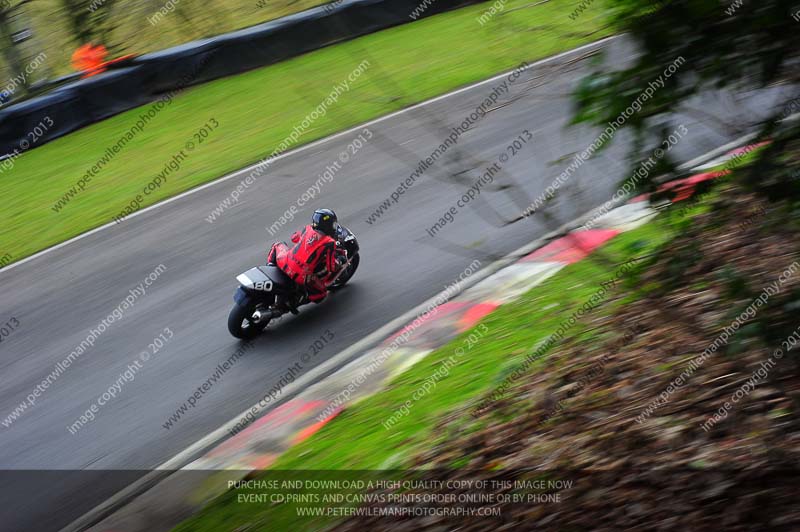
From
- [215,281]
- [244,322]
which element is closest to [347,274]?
[244,322]

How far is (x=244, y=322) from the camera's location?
9898 mm

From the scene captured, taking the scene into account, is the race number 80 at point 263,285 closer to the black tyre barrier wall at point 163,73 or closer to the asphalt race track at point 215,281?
the asphalt race track at point 215,281

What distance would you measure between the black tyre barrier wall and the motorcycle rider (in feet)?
38.9

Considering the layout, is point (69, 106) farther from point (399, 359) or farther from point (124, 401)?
point (399, 359)

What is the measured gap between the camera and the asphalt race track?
798 centimetres

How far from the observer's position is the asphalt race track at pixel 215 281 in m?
7.98

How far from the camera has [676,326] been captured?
5.71m

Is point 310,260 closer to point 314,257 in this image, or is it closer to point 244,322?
point 314,257

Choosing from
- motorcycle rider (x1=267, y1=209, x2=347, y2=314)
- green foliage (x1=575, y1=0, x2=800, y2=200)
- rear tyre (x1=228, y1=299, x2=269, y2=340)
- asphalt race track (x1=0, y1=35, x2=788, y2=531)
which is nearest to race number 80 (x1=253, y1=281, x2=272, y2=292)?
rear tyre (x1=228, y1=299, x2=269, y2=340)

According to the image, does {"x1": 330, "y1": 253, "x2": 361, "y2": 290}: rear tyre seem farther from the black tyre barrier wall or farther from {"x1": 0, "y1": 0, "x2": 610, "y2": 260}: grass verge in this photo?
the black tyre barrier wall

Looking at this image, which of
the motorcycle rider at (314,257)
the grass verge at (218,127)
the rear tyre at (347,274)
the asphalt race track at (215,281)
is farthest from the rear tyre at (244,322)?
the grass verge at (218,127)

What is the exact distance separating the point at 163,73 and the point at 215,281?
464 inches

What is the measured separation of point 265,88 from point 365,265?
1187cm

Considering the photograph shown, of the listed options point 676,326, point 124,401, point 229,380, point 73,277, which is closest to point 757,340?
point 676,326
